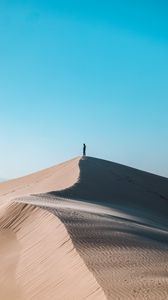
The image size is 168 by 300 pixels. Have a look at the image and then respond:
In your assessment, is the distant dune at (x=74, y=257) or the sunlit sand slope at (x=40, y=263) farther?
the sunlit sand slope at (x=40, y=263)

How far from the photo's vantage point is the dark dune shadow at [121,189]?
20578 mm

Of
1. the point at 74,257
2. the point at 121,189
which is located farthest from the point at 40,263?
the point at 121,189

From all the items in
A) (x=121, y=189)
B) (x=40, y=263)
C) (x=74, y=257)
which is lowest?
(x=121, y=189)

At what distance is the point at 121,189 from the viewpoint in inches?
998

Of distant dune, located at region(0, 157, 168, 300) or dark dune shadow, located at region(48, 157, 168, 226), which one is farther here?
dark dune shadow, located at region(48, 157, 168, 226)

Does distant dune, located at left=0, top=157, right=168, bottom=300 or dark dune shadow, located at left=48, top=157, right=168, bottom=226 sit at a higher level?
distant dune, located at left=0, top=157, right=168, bottom=300

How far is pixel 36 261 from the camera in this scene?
9.41 meters

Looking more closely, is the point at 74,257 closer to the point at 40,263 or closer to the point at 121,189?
the point at 40,263

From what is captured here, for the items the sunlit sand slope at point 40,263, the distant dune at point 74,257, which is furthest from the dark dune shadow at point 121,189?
the sunlit sand slope at point 40,263

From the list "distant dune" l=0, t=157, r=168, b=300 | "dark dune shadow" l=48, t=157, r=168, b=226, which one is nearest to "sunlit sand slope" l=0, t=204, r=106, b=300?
"distant dune" l=0, t=157, r=168, b=300

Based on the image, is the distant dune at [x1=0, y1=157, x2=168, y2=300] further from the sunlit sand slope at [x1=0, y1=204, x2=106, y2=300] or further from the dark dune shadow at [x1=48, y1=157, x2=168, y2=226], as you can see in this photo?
the dark dune shadow at [x1=48, y1=157, x2=168, y2=226]

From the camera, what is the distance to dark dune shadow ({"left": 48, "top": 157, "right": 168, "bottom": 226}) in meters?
20.6

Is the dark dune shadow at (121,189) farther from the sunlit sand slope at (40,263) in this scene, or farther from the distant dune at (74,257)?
the sunlit sand slope at (40,263)

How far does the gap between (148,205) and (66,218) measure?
43.2 feet
